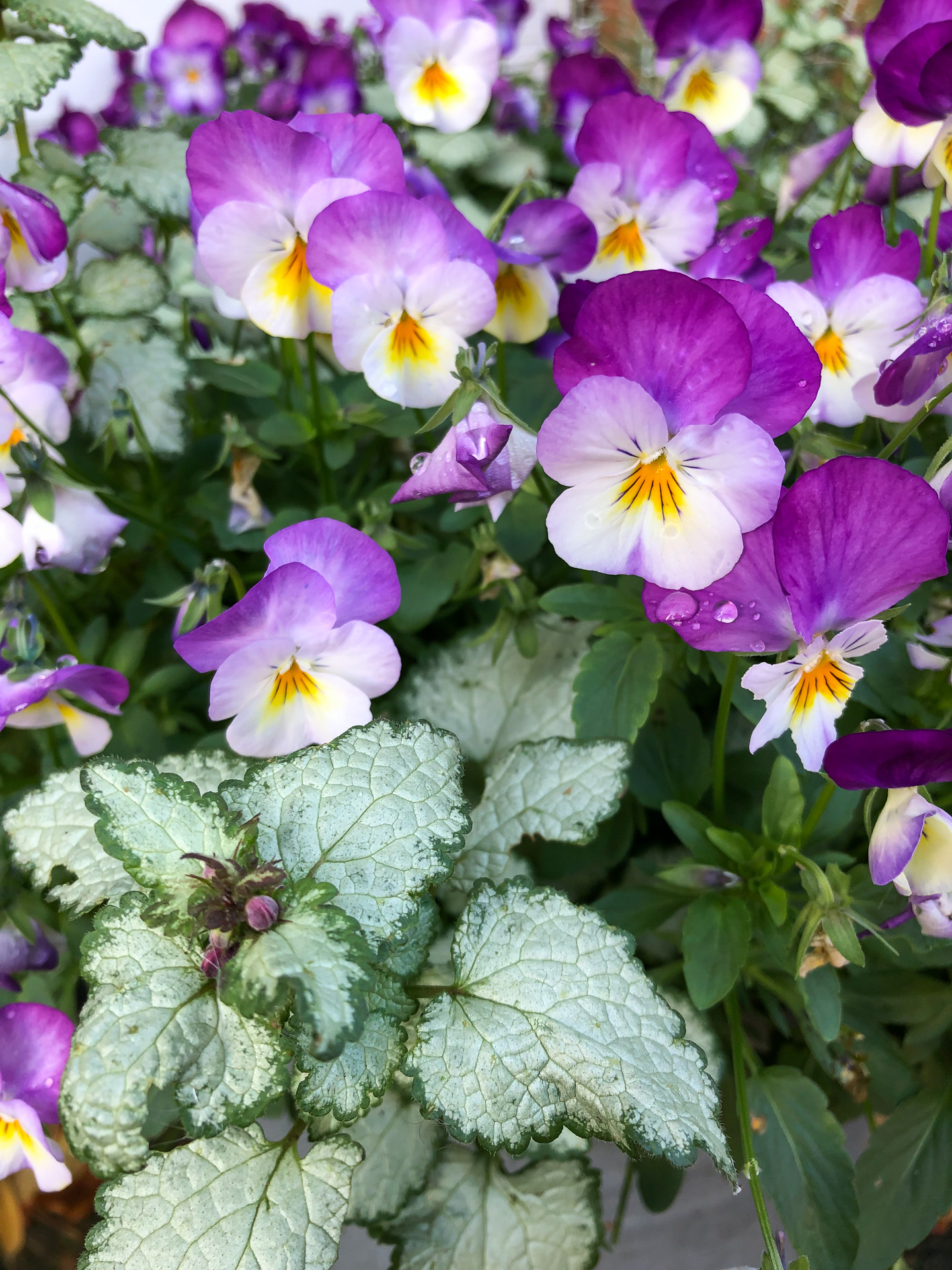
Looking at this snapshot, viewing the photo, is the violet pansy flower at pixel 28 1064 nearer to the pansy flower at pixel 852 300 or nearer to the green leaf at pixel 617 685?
the green leaf at pixel 617 685

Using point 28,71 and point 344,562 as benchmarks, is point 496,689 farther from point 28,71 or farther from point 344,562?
point 28,71

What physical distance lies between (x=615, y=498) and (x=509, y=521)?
27cm

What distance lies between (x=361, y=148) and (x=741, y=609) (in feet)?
1.29

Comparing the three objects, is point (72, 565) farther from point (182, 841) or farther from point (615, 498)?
point (615, 498)

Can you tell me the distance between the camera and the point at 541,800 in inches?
26.5

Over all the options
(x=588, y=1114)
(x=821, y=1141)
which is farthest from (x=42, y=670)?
(x=821, y=1141)

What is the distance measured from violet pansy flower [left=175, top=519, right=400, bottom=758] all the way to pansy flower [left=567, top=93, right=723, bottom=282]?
357 mm

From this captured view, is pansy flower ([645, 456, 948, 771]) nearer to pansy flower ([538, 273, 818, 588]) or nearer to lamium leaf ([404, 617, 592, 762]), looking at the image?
pansy flower ([538, 273, 818, 588])

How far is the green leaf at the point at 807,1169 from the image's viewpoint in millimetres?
648

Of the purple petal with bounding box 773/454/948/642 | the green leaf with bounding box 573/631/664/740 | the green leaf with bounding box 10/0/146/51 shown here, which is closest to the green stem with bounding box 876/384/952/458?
the purple petal with bounding box 773/454/948/642

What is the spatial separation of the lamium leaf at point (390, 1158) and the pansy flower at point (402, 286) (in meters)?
0.48

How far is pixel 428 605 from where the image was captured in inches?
31.2

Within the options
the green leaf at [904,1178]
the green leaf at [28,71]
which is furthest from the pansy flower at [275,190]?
the green leaf at [904,1178]

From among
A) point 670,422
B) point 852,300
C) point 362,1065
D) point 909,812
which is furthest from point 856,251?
point 362,1065
